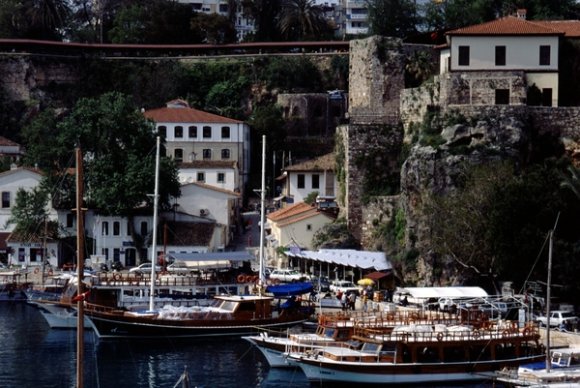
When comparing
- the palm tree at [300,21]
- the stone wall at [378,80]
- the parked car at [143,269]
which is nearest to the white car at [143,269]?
the parked car at [143,269]

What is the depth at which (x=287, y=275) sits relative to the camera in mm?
81375

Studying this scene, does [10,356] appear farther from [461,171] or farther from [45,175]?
[45,175]

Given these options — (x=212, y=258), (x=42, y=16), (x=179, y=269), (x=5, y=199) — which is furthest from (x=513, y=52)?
(x=42, y=16)

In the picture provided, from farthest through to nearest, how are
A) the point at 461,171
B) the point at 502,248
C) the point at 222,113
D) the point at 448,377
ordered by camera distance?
1. the point at 222,113
2. the point at 461,171
3. the point at 502,248
4. the point at 448,377

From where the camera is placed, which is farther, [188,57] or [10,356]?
[188,57]

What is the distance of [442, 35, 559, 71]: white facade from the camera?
78000 millimetres

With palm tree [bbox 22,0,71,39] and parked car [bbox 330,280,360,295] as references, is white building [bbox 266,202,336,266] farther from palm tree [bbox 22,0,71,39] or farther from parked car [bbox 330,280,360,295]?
palm tree [bbox 22,0,71,39]

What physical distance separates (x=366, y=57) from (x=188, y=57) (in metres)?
28.8

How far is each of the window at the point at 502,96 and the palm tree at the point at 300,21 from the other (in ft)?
132

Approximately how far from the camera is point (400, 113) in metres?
83.6

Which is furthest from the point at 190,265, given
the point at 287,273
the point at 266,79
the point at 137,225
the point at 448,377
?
the point at 266,79

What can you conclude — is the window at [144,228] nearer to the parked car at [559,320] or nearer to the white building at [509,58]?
the white building at [509,58]

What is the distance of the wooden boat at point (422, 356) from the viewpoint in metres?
56.8

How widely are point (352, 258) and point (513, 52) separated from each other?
1286cm
